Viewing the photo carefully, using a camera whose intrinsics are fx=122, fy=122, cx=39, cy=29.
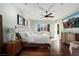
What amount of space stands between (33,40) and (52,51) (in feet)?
1.84

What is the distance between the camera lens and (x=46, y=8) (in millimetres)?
2992

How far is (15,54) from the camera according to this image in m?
3.01

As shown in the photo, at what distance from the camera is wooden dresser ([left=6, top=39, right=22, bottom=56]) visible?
117 inches

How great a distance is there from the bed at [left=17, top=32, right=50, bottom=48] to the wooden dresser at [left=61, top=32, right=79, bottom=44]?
395 mm

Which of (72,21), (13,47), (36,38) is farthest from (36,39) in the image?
(72,21)

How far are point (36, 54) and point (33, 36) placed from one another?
0.46m

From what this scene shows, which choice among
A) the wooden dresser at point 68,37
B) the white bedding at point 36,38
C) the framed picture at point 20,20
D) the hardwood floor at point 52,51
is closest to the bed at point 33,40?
the white bedding at point 36,38

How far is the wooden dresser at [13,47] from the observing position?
296 cm

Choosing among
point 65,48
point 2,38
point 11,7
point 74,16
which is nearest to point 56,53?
point 65,48

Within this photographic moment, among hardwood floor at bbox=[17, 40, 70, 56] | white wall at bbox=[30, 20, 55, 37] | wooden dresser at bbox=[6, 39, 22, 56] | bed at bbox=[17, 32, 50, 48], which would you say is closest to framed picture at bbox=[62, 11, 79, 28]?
white wall at bbox=[30, 20, 55, 37]

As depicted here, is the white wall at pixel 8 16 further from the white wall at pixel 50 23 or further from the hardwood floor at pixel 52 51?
the hardwood floor at pixel 52 51

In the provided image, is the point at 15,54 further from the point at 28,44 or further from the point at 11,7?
the point at 11,7

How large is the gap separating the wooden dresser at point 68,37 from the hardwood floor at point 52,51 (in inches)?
5.3

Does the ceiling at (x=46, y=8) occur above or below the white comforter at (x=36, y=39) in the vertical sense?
above
